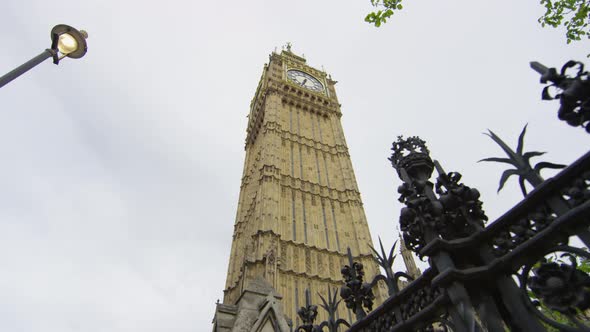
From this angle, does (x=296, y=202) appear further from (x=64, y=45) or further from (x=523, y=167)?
(x=523, y=167)

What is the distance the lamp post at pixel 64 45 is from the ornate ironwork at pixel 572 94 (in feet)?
16.2

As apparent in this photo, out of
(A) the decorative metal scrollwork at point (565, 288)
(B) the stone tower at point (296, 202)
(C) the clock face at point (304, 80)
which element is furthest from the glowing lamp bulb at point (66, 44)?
(C) the clock face at point (304, 80)

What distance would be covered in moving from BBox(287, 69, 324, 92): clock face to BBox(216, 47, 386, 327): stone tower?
6.6 inches

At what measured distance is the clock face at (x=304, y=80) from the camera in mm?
39969

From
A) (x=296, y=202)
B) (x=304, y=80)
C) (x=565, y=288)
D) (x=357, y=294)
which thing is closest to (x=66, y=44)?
(x=357, y=294)

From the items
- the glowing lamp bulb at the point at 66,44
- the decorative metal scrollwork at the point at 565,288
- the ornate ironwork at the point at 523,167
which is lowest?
the decorative metal scrollwork at the point at 565,288

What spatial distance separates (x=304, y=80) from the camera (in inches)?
1612

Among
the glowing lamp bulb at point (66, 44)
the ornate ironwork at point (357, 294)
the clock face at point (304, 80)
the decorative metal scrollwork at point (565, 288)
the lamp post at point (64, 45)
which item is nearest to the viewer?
the decorative metal scrollwork at point (565, 288)

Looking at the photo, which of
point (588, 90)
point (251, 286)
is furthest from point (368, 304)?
point (251, 286)

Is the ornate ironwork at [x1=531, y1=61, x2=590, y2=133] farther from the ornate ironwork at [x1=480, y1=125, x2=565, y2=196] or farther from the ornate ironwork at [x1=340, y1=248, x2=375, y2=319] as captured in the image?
the ornate ironwork at [x1=340, y1=248, x2=375, y2=319]

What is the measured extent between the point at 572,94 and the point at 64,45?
5.30 meters

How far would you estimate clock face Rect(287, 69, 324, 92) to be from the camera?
39969 mm

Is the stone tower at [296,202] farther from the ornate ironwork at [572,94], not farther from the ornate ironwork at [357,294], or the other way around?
the ornate ironwork at [572,94]

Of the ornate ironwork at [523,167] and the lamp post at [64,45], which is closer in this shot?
the ornate ironwork at [523,167]
